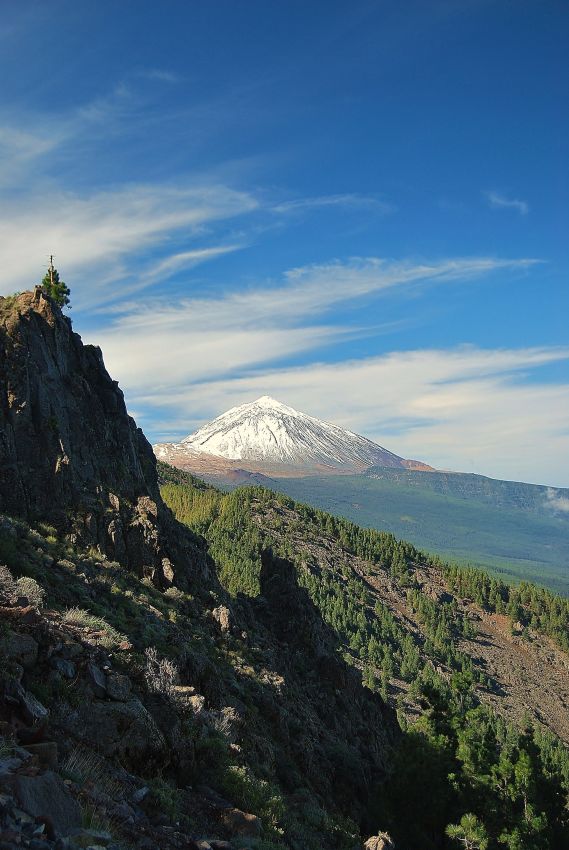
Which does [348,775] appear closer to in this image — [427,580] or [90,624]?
[90,624]

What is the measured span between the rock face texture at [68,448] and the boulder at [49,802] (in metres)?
24.0

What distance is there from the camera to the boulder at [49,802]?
22.8ft

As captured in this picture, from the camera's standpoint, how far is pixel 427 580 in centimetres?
17200

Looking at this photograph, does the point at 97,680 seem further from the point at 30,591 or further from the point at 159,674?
the point at 30,591

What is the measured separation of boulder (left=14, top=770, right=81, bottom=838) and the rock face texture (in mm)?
24048

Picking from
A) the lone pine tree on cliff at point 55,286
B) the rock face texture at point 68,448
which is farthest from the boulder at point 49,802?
the lone pine tree on cliff at point 55,286

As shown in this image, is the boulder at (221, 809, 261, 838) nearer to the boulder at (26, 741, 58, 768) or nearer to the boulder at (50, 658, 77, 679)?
the boulder at (50, 658, 77, 679)

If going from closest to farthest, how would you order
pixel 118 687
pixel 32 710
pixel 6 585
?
pixel 32 710, pixel 118 687, pixel 6 585

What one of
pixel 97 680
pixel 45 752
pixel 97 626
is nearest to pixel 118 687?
pixel 97 680

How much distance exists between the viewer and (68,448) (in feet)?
109

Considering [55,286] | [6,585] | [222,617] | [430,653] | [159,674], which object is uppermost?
[55,286]

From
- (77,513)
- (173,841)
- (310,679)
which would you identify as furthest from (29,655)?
(310,679)

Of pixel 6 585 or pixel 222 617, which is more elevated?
pixel 6 585

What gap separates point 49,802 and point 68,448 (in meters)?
27.9
